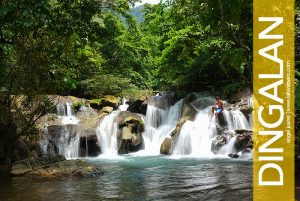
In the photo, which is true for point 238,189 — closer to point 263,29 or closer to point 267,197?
point 267,197

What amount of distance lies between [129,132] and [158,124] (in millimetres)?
3070

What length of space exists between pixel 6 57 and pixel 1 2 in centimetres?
454

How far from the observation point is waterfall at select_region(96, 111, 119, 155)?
2153cm

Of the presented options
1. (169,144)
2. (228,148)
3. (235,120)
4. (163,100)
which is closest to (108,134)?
(169,144)

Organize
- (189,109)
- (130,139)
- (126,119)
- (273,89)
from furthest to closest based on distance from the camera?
(189,109)
(126,119)
(130,139)
(273,89)

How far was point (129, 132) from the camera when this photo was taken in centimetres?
2233

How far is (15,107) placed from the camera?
41.9ft

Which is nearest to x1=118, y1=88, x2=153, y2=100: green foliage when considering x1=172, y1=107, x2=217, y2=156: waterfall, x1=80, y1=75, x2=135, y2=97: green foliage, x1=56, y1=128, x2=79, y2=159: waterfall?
x1=80, y1=75, x2=135, y2=97: green foliage

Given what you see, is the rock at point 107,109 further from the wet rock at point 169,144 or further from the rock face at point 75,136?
the wet rock at point 169,144

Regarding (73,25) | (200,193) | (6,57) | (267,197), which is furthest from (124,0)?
(267,197)

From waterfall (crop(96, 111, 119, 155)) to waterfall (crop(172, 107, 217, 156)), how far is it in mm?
3636

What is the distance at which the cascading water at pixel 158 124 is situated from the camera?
904 inches

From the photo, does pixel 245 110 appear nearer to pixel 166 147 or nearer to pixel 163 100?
pixel 166 147

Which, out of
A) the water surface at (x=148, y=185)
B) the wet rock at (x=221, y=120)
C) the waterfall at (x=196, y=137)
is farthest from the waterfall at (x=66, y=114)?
the water surface at (x=148, y=185)
